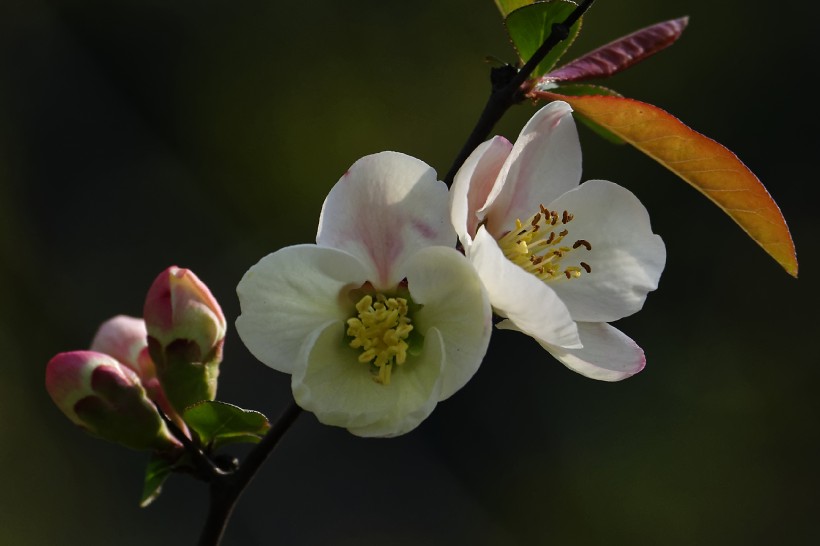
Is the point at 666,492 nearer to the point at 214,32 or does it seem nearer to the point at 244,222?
the point at 244,222

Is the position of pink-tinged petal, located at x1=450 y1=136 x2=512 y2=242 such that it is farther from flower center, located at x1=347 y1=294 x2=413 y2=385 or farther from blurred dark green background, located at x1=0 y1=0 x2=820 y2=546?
blurred dark green background, located at x1=0 y1=0 x2=820 y2=546

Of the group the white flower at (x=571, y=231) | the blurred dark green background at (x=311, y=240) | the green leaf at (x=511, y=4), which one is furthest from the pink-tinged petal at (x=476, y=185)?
the blurred dark green background at (x=311, y=240)

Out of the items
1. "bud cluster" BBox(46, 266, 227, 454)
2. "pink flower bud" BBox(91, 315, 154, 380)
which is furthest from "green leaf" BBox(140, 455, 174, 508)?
"pink flower bud" BBox(91, 315, 154, 380)

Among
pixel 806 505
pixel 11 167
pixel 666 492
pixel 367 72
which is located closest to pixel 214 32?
pixel 367 72

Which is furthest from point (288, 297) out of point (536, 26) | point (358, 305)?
point (536, 26)

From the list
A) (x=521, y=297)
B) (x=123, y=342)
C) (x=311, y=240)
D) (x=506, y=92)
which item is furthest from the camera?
(x=311, y=240)

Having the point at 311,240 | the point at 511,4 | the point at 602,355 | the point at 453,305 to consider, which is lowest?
the point at 311,240

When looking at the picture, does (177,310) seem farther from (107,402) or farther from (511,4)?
(511,4)
